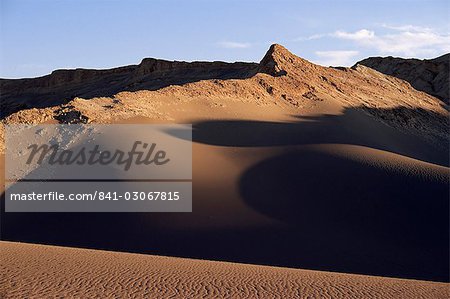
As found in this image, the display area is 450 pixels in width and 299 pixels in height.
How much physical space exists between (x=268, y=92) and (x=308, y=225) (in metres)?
11.8

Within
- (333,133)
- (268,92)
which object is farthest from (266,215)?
(268,92)

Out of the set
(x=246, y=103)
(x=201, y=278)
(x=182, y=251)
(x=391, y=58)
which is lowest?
(x=182, y=251)

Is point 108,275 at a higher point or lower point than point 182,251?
higher

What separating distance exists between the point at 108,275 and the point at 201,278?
1.31 metres

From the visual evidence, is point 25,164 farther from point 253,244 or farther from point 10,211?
point 253,244

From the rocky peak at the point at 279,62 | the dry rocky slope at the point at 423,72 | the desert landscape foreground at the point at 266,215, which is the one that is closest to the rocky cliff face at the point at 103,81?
the rocky peak at the point at 279,62

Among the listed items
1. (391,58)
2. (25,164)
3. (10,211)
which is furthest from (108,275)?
(391,58)

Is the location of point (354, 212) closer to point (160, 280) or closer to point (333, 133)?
point (333, 133)

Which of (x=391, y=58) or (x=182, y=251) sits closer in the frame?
(x=182, y=251)

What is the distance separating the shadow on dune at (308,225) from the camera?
12.7m

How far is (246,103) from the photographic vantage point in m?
23.3

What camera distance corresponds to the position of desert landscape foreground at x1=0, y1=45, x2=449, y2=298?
25.6 feet

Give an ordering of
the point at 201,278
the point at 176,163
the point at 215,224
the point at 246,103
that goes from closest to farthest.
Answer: the point at 201,278 < the point at 215,224 < the point at 176,163 < the point at 246,103

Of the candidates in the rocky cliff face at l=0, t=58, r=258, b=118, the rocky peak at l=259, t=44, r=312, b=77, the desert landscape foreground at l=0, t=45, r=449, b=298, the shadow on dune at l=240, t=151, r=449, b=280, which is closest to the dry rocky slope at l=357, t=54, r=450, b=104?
the rocky cliff face at l=0, t=58, r=258, b=118
